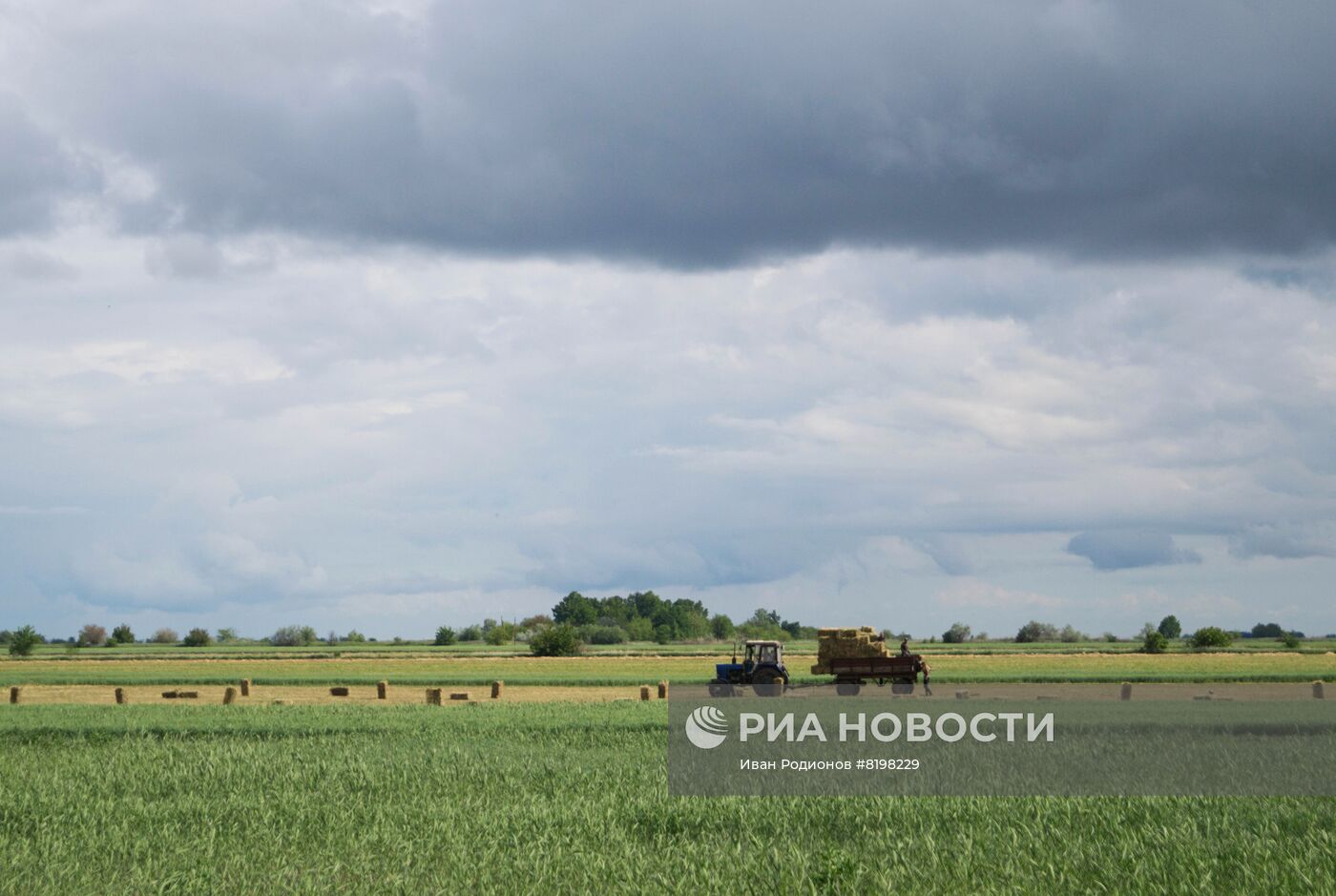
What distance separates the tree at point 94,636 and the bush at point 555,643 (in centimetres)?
9764

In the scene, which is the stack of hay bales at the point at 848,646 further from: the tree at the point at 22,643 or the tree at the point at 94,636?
the tree at the point at 94,636

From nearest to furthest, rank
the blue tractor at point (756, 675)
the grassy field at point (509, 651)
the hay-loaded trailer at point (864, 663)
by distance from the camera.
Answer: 1. the blue tractor at point (756, 675)
2. the hay-loaded trailer at point (864, 663)
3. the grassy field at point (509, 651)

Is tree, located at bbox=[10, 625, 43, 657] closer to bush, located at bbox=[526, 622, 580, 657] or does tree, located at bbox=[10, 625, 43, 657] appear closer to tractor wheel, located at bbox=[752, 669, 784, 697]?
bush, located at bbox=[526, 622, 580, 657]

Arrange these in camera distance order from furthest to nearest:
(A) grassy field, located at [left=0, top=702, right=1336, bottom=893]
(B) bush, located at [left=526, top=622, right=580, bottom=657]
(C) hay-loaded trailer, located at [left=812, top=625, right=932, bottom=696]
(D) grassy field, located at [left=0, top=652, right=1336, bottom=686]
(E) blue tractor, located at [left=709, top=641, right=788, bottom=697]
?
(B) bush, located at [left=526, top=622, right=580, bottom=657], (D) grassy field, located at [left=0, top=652, right=1336, bottom=686], (C) hay-loaded trailer, located at [left=812, top=625, right=932, bottom=696], (E) blue tractor, located at [left=709, top=641, right=788, bottom=697], (A) grassy field, located at [left=0, top=702, right=1336, bottom=893]

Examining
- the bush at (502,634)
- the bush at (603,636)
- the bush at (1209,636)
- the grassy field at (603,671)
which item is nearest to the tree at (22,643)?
the grassy field at (603,671)

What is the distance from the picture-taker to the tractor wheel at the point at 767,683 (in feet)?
146

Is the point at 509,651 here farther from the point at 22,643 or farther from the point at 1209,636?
the point at 1209,636

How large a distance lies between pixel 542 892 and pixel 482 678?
5751 centimetres

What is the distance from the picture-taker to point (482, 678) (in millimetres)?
68688

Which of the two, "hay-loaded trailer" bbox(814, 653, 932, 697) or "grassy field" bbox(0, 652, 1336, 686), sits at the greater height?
"hay-loaded trailer" bbox(814, 653, 932, 697)

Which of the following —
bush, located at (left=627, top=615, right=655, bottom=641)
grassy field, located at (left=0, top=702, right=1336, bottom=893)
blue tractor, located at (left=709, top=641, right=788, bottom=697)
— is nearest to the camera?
grassy field, located at (left=0, top=702, right=1336, bottom=893)

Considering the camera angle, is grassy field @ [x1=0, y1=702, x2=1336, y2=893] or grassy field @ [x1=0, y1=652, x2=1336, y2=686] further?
grassy field @ [x1=0, y1=652, x2=1336, y2=686]

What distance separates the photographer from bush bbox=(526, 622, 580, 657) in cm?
10369

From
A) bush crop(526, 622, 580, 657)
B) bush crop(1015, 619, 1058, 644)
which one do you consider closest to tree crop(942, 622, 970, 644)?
bush crop(1015, 619, 1058, 644)
